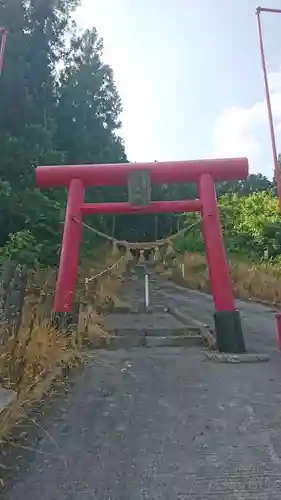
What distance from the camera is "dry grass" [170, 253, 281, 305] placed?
561 inches

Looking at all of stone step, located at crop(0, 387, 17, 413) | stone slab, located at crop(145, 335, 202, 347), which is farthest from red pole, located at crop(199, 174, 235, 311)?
stone step, located at crop(0, 387, 17, 413)

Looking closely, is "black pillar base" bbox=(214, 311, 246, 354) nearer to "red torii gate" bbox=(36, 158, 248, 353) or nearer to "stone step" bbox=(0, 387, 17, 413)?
"red torii gate" bbox=(36, 158, 248, 353)

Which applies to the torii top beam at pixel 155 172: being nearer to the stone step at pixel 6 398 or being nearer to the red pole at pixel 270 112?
the red pole at pixel 270 112

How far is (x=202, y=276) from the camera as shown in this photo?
18.8m

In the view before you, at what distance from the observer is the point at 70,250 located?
302 inches

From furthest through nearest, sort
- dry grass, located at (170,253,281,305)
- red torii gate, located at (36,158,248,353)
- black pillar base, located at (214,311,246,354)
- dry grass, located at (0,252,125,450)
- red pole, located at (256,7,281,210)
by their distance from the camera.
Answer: dry grass, located at (170,253,281,305)
red torii gate, located at (36,158,248,353)
red pole, located at (256,7,281,210)
black pillar base, located at (214,311,246,354)
dry grass, located at (0,252,125,450)

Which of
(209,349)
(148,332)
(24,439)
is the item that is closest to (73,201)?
(148,332)

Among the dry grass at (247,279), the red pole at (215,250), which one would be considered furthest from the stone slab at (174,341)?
the dry grass at (247,279)

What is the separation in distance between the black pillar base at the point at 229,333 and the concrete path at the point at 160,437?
73cm

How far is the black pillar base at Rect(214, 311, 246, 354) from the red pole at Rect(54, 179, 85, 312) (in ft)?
6.68

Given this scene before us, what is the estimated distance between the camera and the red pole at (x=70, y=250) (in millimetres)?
7438

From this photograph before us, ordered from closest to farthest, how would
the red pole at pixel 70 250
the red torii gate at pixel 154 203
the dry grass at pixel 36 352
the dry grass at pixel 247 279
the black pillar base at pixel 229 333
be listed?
the dry grass at pixel 36 352, the black pillar base at pixel 229 333, the red torii gate at pixel 154 203, the red pole at pixel 70 250, the dry grass at pixel 247 279

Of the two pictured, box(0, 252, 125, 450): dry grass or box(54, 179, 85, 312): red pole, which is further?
box(54, 179, 85, 312): red pole

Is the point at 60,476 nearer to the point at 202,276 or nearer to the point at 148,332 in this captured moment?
the point at 148,332
